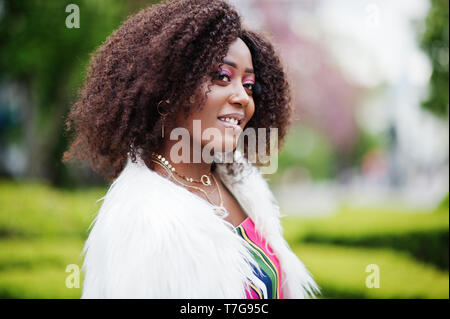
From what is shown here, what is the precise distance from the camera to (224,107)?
5.75 feet

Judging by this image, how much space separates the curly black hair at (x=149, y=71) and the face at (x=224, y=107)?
1.6 inches

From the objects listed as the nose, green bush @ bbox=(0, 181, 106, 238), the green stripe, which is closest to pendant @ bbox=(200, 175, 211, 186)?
the green stripe

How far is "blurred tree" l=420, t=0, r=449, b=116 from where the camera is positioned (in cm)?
456

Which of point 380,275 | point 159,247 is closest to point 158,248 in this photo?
point 159,247

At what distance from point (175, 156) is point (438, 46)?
416 cm

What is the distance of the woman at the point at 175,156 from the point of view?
1489 millimetres

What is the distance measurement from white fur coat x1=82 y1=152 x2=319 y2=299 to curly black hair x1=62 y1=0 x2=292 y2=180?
0.21 meters

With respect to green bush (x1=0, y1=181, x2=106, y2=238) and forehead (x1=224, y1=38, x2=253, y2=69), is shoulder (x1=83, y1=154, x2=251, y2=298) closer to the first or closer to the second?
forehead (x1=224, y1=38, x2=253, y2=69)

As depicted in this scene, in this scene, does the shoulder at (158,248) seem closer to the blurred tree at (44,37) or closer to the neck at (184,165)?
the neck at (184,165)

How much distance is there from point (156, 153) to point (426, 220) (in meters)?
4.81

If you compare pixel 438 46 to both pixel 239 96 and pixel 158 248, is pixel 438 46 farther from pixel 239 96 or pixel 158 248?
pixel 158 248

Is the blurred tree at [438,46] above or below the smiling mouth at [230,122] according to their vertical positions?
above

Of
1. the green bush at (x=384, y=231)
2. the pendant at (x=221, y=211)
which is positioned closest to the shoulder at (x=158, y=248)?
the pendant at (x=221, y=211)
